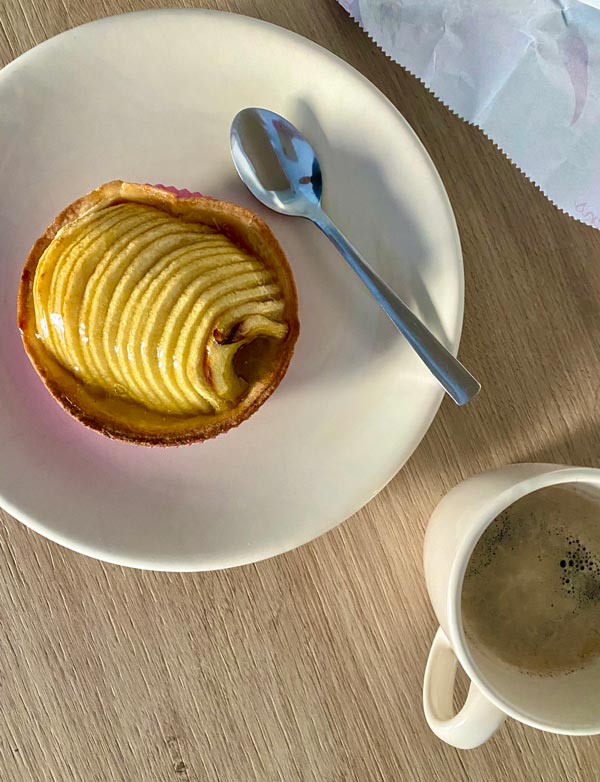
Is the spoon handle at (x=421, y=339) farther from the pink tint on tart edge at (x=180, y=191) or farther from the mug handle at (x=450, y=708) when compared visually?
the mug handle at (x=450, y=708)

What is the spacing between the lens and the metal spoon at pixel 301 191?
93 cm

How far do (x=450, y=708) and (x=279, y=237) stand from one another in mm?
674

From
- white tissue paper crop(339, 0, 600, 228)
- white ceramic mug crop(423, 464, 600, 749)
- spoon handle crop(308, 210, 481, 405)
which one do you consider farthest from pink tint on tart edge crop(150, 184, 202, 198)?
white ceramic mug crop(423, 464, 600, 749)

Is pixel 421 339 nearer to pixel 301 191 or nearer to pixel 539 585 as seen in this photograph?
pixel 301 191

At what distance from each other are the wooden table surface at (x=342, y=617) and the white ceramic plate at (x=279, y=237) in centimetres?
11

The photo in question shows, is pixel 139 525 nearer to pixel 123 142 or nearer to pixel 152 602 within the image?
pixel 152 602

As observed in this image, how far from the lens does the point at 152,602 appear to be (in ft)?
3.51

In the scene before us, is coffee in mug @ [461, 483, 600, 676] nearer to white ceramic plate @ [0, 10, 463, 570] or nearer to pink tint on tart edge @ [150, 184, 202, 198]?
white ceramic plate @ [0, 10, 463, 570]

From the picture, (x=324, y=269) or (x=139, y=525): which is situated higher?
(x=324, y=269)

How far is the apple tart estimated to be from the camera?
89 centimetres

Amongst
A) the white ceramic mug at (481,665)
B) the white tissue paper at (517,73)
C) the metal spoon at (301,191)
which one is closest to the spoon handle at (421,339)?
the metal spoon at (301,191)

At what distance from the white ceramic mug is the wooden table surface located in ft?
0.32

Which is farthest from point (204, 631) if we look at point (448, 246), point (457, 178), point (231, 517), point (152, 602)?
point (457, 178)

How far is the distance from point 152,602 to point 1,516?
0.25 metres
